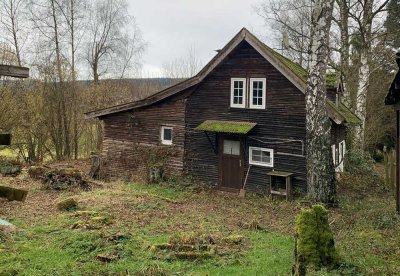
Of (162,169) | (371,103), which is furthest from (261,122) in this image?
(371,103)

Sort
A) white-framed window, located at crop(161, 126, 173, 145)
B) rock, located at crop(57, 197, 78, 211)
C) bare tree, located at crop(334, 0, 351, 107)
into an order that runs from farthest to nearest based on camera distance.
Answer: bare tree, located at crop(334, 0, 351, 107), white-framed window, located at crop(161, 126, 173, 145), rock, located at crop(57, 197, 78, 211)

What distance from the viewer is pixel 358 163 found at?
21156mm

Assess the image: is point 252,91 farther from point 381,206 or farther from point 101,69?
point 101,69

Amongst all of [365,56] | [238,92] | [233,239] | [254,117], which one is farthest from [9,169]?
[365,56]

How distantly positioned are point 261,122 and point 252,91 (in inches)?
58.8

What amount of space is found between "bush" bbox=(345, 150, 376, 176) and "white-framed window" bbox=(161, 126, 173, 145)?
401 inches

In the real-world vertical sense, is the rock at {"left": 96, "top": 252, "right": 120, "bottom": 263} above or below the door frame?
below

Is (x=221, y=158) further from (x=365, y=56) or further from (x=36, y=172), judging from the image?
(x=365, y=56)

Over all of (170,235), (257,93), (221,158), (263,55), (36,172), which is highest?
(263,55)

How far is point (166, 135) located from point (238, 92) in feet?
15.4

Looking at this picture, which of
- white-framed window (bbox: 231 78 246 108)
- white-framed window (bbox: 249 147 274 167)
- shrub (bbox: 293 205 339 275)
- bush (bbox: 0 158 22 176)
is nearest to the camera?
shrub (bbox: 293 205 339 275)

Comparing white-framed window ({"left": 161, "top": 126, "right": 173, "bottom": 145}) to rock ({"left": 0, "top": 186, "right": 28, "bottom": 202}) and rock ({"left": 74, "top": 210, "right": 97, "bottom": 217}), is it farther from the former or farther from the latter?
rock ({"left": 0, "top": 186, "right": 28, "bottom": 202})

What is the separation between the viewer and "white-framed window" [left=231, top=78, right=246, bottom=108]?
58.2 ft

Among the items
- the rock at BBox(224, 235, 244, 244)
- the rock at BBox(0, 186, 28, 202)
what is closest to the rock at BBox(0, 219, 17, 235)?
the rock at BBox(0, 186, 28, 202)
